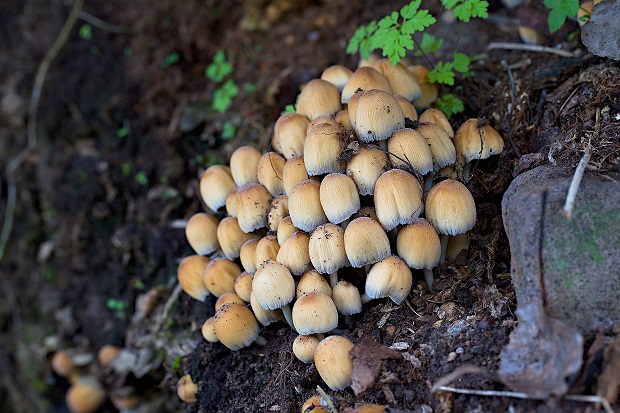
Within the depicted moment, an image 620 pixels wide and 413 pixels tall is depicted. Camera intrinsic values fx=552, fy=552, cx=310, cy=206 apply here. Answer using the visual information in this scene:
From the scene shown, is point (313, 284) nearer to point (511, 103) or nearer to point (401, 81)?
point (401, 81)

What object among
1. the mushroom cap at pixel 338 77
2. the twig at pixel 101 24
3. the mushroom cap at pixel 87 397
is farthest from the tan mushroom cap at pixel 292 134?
the mushroom cap at pixel 87 397

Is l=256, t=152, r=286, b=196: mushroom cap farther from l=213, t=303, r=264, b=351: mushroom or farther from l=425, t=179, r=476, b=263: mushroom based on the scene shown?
l=425, t=179, r=476, b=263: mushroom

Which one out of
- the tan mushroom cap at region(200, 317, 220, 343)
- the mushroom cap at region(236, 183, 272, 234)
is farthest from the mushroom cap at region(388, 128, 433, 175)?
the tan mushroom cap at region(200, 317, 220, 343)

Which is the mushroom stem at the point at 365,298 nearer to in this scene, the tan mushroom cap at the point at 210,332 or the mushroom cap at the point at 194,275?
the tan mushroom cap at the point at 210,332

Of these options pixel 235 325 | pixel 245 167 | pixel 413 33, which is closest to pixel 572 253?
pixel 413 33

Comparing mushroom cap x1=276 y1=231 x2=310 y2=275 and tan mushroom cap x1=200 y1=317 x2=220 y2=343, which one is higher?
mushroom cap x1=276 y1=231 x2=310 y2=275
